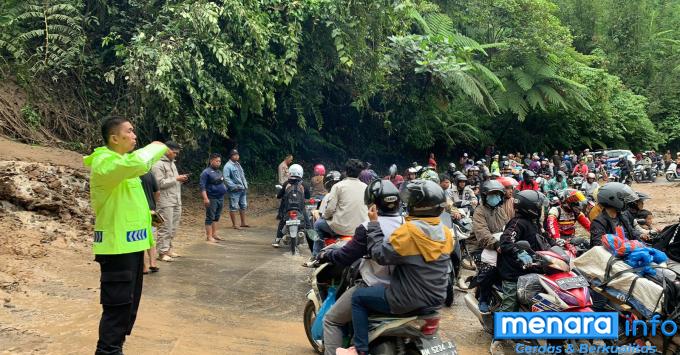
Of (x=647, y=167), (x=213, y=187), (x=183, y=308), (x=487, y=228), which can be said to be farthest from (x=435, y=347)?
(x=647, y=167)

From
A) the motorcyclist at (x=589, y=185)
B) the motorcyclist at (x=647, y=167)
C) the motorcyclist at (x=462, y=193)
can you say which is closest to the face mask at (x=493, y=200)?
the motorcyclist at (x=462, y=193)

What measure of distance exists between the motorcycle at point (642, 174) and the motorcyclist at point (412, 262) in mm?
23727

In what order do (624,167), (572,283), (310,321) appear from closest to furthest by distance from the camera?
(572,283), (310,321), (624,167)

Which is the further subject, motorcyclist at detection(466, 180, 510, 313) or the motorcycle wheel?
motorcyclist at detection(466, 180, 510, 313)

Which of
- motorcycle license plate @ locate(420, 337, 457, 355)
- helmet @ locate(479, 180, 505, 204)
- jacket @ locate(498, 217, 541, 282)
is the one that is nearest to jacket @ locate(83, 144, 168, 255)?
motorcycle license plate @ locate(420, 337, 457, 355)

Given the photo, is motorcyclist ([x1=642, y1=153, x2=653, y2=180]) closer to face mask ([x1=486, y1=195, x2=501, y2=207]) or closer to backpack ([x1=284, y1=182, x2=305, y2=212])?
backpack ([x1=284, y1=182, x2=305, y2=212])

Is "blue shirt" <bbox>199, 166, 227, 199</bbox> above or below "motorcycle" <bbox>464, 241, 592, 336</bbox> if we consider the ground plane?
above

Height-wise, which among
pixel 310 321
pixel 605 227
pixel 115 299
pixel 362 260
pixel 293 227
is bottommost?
pixel 310 321

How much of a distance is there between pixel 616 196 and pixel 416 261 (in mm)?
2985

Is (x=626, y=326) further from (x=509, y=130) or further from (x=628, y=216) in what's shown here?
(x=509, y=130)

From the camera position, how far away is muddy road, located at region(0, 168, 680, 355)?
449 cm

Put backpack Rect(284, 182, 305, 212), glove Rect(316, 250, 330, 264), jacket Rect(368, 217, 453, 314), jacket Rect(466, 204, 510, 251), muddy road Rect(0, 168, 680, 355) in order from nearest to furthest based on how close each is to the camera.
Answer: jacket Rect(368, 217, 453, 314) < glove Rect(316, 250, 330, 264) < muddy road Rect(0, 168, 680, 355) < jacket Rect(466, 204, 510, 251) < backpack Rect(284, 182, 305, 212)

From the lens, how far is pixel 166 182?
286 inches

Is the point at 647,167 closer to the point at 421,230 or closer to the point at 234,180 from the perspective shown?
the point at 234,180
